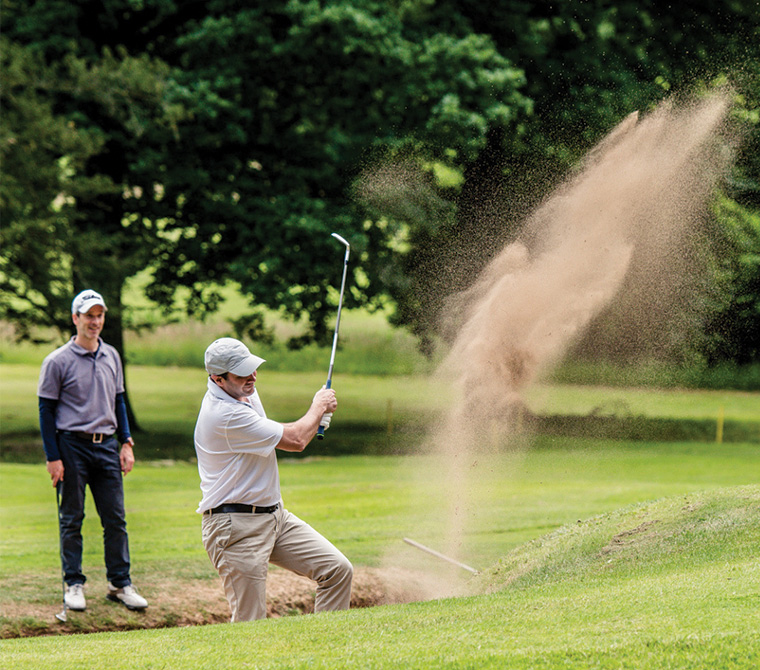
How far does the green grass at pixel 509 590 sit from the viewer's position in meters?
4.31

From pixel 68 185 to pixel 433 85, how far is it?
24.5 ft

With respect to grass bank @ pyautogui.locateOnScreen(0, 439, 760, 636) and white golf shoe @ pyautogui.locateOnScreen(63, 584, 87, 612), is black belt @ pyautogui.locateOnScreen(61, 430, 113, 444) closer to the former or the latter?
white golf shoe @ pyautogui.locateOnScreen(63, 584, 87, 612)

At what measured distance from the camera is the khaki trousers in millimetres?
5598

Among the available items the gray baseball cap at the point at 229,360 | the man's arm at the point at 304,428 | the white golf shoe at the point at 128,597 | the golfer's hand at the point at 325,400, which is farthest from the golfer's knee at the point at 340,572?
the white golf shoe at the point at 128,597

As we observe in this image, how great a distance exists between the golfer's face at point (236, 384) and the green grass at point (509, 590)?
4.26 ft

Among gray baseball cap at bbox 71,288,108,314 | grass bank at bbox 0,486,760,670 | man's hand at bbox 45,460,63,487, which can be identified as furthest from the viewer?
gray baseball cap at bbox 71,288,108,314

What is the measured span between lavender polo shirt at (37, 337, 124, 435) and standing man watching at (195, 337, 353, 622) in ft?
5.69

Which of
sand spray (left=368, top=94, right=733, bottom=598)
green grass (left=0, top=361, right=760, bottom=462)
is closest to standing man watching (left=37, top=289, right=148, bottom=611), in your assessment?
sand spray (left=368, top=94, right=733, bottom=598)

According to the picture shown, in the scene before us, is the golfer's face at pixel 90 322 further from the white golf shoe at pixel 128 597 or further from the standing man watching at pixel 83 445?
the white golf shoe at pixel 128 597

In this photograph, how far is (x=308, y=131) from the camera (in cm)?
2175

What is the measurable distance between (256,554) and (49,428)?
227 centimetres

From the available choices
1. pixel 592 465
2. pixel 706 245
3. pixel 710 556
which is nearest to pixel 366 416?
pixel 592 465

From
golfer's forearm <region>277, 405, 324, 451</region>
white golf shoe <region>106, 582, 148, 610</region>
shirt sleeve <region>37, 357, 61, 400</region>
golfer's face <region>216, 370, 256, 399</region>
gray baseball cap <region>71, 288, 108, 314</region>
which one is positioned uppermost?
gray baseball cap <region>71, 288, 108, 314</region>

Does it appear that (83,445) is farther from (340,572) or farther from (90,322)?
(340,572)
